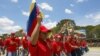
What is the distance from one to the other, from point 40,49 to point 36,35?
0.58m

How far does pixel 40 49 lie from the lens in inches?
225

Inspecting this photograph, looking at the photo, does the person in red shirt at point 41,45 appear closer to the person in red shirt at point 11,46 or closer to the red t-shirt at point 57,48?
the red t-shirt at point 57,48

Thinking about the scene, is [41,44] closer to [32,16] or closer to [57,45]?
[32,16]

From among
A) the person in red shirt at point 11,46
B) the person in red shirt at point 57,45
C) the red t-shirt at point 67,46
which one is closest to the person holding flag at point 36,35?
the person in red shirt at point 57,45

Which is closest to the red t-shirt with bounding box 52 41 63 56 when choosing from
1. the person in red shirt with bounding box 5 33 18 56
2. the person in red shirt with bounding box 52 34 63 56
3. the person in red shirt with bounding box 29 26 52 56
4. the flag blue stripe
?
the person in red shirt with bounding box 52 34 63 56

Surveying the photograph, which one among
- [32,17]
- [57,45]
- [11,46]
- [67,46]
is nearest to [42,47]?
[32,17]

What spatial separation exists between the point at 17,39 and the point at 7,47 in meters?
0.89

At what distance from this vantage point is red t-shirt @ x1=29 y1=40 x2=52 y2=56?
5611 mm

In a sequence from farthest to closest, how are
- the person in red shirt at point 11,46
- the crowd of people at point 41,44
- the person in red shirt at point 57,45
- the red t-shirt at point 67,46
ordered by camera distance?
the person in red shirt at point 11,46
the red t-shirt at point 67,46
the person in red shirt at point 57,45
the crowd of people at point 41,44

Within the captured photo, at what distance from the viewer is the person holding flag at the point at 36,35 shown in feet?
17.2

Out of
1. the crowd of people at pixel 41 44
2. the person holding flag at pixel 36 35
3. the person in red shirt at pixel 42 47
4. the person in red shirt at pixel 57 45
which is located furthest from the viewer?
the person in red shirt at pixel 57 45

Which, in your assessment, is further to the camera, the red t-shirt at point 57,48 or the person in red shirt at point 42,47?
the red t-shirt at point 57,48

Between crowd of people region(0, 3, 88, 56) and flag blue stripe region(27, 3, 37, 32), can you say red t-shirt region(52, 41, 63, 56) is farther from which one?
flag blue stripe region(27, 3, 37, 32)

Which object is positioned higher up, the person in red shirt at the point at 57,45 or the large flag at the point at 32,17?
the large flag at the point at 32,17
